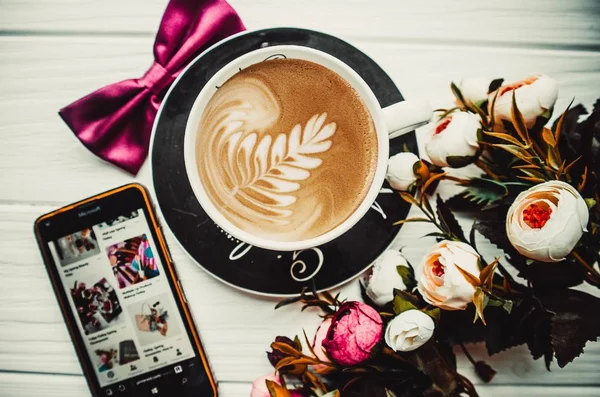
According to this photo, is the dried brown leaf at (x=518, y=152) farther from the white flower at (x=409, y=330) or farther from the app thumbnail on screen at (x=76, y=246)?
the app thumbnail on screen at (x=76, y=246)

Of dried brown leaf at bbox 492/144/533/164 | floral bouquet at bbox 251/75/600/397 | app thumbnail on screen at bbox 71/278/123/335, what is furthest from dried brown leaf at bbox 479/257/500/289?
app thumbnail on screen at bbox 71/278/123/335

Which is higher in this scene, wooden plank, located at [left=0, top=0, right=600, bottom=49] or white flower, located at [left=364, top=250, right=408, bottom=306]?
wooden plank, located at [left=0, top=0, right=600, bottom=49]

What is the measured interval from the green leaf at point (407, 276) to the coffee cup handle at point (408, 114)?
17 centimetres

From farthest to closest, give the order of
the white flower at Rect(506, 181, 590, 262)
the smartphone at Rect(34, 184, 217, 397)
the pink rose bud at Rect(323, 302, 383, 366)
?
1. the smartphone at Rect(34, 184, 217, 397)
2. the pink rose bud at Rect(323, 302, 383, 366)
3. the white flower at Rect(506, 181, 590, 262)

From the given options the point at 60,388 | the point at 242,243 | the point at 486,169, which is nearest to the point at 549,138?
the point at 486,169

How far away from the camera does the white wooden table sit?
666 millimetres

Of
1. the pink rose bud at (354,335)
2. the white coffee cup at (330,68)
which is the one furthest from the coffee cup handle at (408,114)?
the pink rose bud at (354,335)

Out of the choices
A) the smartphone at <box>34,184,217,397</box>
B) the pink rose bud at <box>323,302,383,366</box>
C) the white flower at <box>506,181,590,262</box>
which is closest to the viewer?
the white flower at <box>506,181,590,262</box>

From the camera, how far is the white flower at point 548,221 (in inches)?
17.0

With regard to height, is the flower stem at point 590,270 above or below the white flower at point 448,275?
below

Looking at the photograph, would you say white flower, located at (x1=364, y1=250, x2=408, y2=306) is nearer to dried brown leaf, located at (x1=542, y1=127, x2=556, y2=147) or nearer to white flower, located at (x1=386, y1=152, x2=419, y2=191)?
white flower, located at (x1=386, y1=152, x2=419, y2=191)

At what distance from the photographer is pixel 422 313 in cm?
51

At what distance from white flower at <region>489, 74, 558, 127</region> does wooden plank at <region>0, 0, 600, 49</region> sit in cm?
17

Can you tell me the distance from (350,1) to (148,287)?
1.58 feet
